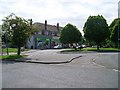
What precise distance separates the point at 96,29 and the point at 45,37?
35.8 m

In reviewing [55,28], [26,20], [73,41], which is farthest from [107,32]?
[55,28]

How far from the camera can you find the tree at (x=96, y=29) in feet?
181

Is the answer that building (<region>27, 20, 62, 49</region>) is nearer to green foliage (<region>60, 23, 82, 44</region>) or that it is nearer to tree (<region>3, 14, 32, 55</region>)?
green foliage (<region>60, 23, 82, 44</region>)

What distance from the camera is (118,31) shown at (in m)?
55.9

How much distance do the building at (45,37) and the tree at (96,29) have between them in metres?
24.4

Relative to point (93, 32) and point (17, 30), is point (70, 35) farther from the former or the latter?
point (17, 30)

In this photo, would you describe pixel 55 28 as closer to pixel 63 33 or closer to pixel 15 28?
pixel 63 33

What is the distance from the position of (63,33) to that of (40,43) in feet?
75.1

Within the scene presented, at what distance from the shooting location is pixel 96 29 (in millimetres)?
55344

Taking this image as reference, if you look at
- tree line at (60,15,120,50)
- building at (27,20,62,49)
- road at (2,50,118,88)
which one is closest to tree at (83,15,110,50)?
tree line at (60,15,120,50)

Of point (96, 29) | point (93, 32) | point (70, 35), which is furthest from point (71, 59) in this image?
point (70, 35)

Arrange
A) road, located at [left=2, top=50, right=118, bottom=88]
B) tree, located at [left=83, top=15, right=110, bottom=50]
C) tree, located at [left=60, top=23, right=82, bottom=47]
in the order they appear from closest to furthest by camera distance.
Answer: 1. road, located at [left=2, top=50, right=118, bottom=88]
2. tree, located at [left=83, top=15, right=110, bottom=50]
3. tree, located at [left=60, top=23, right=82, bottom=47]

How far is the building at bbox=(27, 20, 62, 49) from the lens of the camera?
80.8m

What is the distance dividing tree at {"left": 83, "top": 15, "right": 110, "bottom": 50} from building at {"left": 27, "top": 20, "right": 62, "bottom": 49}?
79.9 ft
